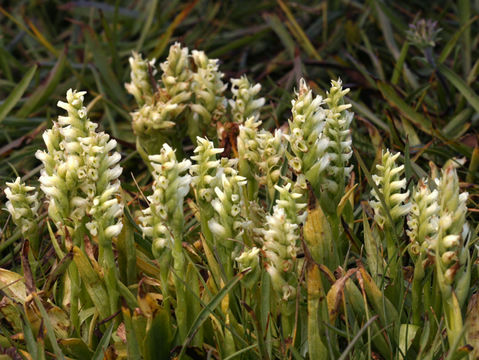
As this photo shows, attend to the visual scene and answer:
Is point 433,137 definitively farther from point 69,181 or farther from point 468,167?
point 69,181

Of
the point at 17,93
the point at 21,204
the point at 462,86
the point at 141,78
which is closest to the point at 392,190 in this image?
the point at 21,204

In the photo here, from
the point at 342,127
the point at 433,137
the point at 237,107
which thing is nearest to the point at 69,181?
the point at 342,127

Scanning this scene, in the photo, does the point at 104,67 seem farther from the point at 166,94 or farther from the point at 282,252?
the point at 282,252

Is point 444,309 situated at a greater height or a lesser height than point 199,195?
lesser

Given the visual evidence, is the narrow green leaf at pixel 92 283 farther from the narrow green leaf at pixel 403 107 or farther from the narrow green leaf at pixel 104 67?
the narrow green leaf at pixel 104 67

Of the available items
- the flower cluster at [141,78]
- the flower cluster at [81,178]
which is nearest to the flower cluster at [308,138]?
the flower cluster at [81,178]
